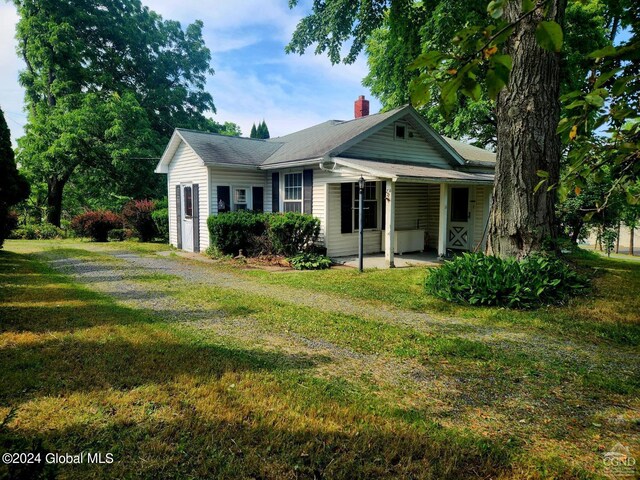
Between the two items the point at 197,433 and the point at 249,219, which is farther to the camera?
the point at 249,219

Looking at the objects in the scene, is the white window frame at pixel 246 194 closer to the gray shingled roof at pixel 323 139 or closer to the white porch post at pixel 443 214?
the gray shingled roof at pixel 323 139

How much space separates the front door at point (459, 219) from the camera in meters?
14.0

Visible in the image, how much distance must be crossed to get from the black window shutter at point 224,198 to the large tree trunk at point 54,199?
14.6 metres

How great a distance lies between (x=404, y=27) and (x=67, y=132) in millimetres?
18306

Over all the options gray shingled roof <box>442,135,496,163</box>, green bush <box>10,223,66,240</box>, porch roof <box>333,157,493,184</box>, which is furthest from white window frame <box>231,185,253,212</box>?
green bush <box>10,223,66,240</box>

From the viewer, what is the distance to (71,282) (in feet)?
27.6

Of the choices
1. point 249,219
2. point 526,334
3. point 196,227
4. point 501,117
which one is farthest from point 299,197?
point 526,334

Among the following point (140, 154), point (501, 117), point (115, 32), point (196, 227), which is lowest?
point (196, 227)

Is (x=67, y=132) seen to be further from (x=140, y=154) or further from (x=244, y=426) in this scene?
(x=244, y=426)

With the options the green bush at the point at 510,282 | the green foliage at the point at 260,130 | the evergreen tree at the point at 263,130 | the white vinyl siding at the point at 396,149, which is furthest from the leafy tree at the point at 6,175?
the green foliage at the point at 260,130

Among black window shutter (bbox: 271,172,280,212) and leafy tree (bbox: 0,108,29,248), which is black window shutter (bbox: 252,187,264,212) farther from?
leafy tree (bbox: 0,108,29,248)

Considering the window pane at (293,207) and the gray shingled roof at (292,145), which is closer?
the gray shingled roof at (292,145)

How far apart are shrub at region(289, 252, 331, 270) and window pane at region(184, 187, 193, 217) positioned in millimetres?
5673

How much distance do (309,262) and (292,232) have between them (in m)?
1.25
